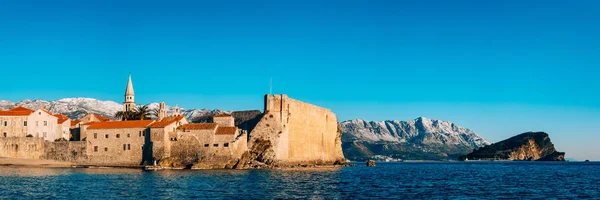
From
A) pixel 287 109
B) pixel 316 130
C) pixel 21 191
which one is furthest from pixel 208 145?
pixel 21 191

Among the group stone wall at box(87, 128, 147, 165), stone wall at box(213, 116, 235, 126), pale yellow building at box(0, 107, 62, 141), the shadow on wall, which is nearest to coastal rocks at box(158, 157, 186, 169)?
the shadow on wall

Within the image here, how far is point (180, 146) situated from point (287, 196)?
127 ft

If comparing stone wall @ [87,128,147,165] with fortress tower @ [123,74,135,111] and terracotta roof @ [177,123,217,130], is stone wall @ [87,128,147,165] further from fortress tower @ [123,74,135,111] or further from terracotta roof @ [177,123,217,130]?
fortress tower @ [123,74,135,111]

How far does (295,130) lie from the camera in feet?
294

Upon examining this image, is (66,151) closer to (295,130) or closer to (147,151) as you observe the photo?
(147,151)

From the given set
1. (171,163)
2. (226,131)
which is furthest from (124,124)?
(226,131)

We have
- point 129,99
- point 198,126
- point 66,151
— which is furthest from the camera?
point 129,99

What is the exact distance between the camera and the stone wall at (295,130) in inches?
3290

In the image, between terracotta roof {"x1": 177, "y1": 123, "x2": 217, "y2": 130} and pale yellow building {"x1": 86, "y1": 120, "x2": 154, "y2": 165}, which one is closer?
terracotta roof {"x1": 177, "y1": 123, "x2": 217, "y2": 130}

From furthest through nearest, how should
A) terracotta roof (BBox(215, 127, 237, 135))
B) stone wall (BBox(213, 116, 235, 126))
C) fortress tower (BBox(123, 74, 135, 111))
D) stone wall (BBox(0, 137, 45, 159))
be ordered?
fortress tower (BBox(123, 74, 135, 111)) < stone wall (BBox(213, 116, 235, 126)) < stone wall (BBox(0, 137, 45, 159)) < terracotta roof (BBox(215, 127, 237, 135))

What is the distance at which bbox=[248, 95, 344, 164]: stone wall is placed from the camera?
8356cm

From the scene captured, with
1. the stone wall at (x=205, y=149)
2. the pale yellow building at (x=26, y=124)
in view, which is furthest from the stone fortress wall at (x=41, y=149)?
the stone wall at (x=205, y=149)

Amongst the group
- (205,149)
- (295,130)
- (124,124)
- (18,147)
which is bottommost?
(205,149)

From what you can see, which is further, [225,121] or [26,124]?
[26,124]
